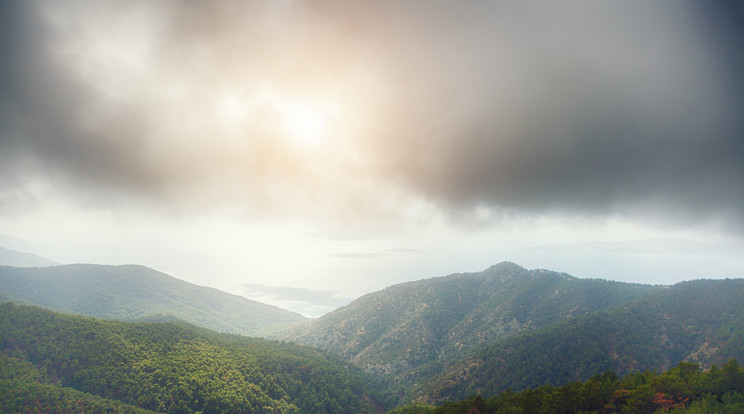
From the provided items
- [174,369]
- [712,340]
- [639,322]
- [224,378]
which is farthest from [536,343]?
[174,369]

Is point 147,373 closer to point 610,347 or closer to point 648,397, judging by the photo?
point 648,397

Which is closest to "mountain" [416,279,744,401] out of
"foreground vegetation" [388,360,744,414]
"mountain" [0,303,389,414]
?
"mountain" [0,303,389,414]

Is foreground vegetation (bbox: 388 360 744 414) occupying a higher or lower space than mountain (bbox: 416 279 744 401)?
higher

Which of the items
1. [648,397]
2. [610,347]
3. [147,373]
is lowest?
[147,373]

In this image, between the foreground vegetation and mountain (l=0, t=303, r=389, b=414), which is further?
mountain (l=0, t=303, r=389, b=414)

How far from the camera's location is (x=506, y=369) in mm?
138500

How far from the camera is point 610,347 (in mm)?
142000

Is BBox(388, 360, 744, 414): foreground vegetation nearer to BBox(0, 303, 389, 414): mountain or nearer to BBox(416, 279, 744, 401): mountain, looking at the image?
BBox(416, 279, 744, 401): mountain

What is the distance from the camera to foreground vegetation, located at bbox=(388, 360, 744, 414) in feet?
166

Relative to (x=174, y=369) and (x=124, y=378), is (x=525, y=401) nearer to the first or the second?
(x=174, y=369)

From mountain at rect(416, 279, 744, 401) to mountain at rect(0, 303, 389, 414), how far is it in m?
49.2

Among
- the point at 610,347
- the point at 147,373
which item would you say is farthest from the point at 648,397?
the point at 147,373

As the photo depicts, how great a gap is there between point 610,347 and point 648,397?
374 ft

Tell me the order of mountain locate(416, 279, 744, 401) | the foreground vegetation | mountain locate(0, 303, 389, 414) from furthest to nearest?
1. mountain locate(416, 279, 744, 401)
2. mountain locate(0, 303, 389, 414)
3. the foreground vegetation
